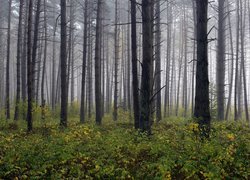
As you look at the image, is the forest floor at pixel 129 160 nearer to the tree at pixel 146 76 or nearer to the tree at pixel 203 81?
the tree at pixel 203 81

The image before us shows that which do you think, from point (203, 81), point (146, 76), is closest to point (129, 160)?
point (146, 76)

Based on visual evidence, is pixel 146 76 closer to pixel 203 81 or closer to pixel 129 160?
pixel 203 81

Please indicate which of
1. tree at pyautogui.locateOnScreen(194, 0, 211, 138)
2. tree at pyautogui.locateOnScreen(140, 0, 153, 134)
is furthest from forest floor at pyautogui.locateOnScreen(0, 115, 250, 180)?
tree at pyautogui.locateOnScreen(140, 0, 153, 134)

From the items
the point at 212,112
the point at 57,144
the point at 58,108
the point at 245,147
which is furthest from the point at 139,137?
the point at 58,108

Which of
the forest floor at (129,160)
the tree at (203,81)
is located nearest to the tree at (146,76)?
the forest floor at (129,160)

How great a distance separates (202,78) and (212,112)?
7.15m

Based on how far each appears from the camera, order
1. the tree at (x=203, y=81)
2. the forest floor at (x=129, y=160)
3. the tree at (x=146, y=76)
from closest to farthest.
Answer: the forest floor at (x=129, y=160) < the tree at (x=203, y=81) < the tree at (x=146, y=76)

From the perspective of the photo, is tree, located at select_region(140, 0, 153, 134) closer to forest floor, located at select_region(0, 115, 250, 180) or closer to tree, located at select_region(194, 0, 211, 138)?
forest floor, located at select_region(0, 115, 250, 180)

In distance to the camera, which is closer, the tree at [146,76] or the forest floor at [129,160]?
the forest floor at [129,160]

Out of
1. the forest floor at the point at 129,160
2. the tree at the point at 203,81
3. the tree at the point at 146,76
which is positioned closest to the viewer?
the forest floor at the point at 129,160

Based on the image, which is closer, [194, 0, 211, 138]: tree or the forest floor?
the forest floor

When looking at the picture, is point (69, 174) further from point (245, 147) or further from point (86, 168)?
point (245, 147)

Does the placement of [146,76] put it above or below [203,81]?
above

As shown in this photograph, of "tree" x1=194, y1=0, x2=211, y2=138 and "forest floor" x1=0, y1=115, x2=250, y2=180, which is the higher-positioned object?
"tree" x1=194, y1=0, x2=211, y2=138
